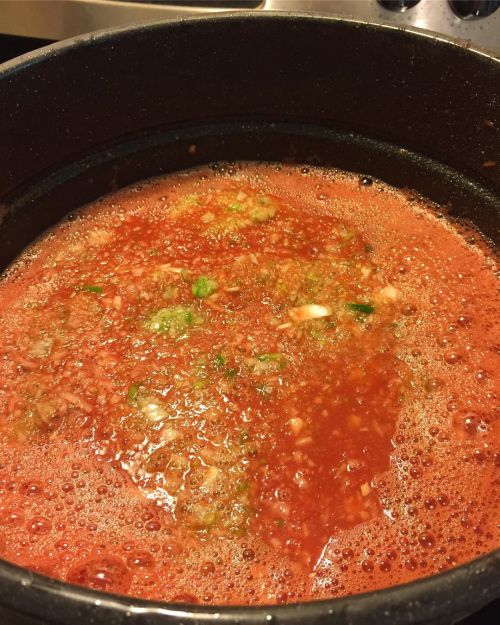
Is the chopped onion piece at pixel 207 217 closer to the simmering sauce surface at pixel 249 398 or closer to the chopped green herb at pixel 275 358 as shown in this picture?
the simmering sauce surface at pixel 249 398

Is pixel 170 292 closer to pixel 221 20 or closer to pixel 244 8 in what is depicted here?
pixel 221 20

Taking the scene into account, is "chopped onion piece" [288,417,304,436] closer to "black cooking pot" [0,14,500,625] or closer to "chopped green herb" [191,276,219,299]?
"chopped green herb" [191,276,219,299]

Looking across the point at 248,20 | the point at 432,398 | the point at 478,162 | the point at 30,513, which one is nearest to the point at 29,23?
the point at 248,20

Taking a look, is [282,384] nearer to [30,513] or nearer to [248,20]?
[30,513]

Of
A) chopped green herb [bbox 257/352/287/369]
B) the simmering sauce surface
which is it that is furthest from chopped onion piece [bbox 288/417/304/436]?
chopped green herb [bbox 257/352/287/369]

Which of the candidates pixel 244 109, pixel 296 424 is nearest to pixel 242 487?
pixel 296 424
